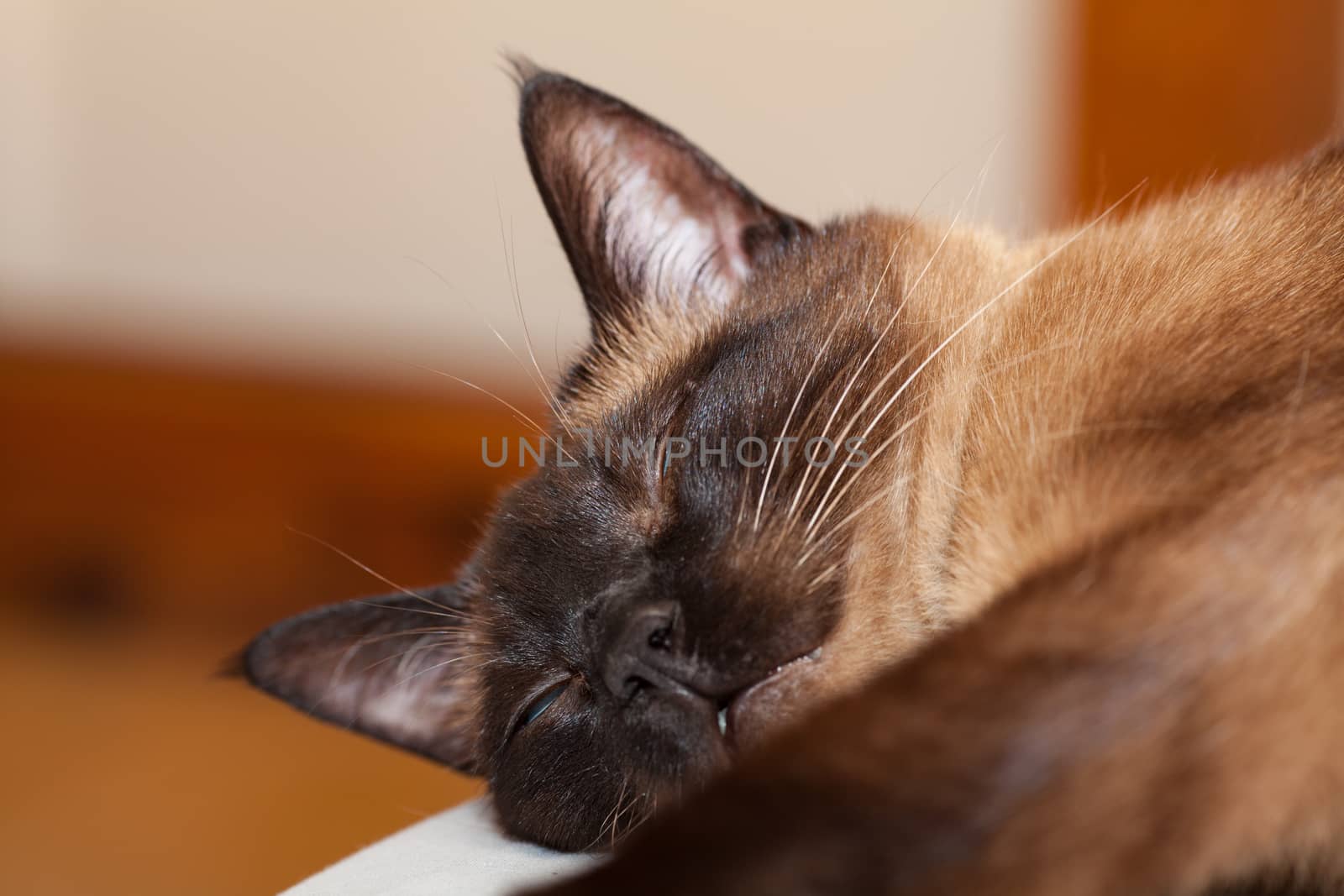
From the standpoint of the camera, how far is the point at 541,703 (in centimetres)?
112

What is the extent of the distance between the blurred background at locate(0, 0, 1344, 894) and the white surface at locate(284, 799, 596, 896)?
1.25 m

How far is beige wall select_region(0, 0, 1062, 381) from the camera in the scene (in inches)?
114

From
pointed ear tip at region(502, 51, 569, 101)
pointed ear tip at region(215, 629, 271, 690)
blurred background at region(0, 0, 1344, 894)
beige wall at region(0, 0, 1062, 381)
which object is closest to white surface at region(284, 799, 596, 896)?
pointed ear tip at region(215, 629, 271, 690)

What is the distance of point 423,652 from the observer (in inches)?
54.7

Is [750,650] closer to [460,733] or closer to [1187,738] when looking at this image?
[1187,738]

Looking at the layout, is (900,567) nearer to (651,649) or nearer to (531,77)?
(651,649)

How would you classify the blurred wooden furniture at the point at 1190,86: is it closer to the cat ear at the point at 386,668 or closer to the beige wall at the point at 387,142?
the beige wall at the point at 387,142

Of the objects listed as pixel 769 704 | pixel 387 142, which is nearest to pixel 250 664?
pixel 769 704

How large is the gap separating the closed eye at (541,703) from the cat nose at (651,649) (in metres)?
0.15

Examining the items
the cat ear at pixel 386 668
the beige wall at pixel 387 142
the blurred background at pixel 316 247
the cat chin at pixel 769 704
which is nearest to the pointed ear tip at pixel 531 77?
the cat ear at pixel 386 668

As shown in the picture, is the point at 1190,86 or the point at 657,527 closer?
the point at 657,527

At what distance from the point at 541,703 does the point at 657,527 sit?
8.5 inches

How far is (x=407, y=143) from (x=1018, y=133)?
63.1 inches

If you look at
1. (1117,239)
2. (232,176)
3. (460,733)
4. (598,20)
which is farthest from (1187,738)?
(232,176)
